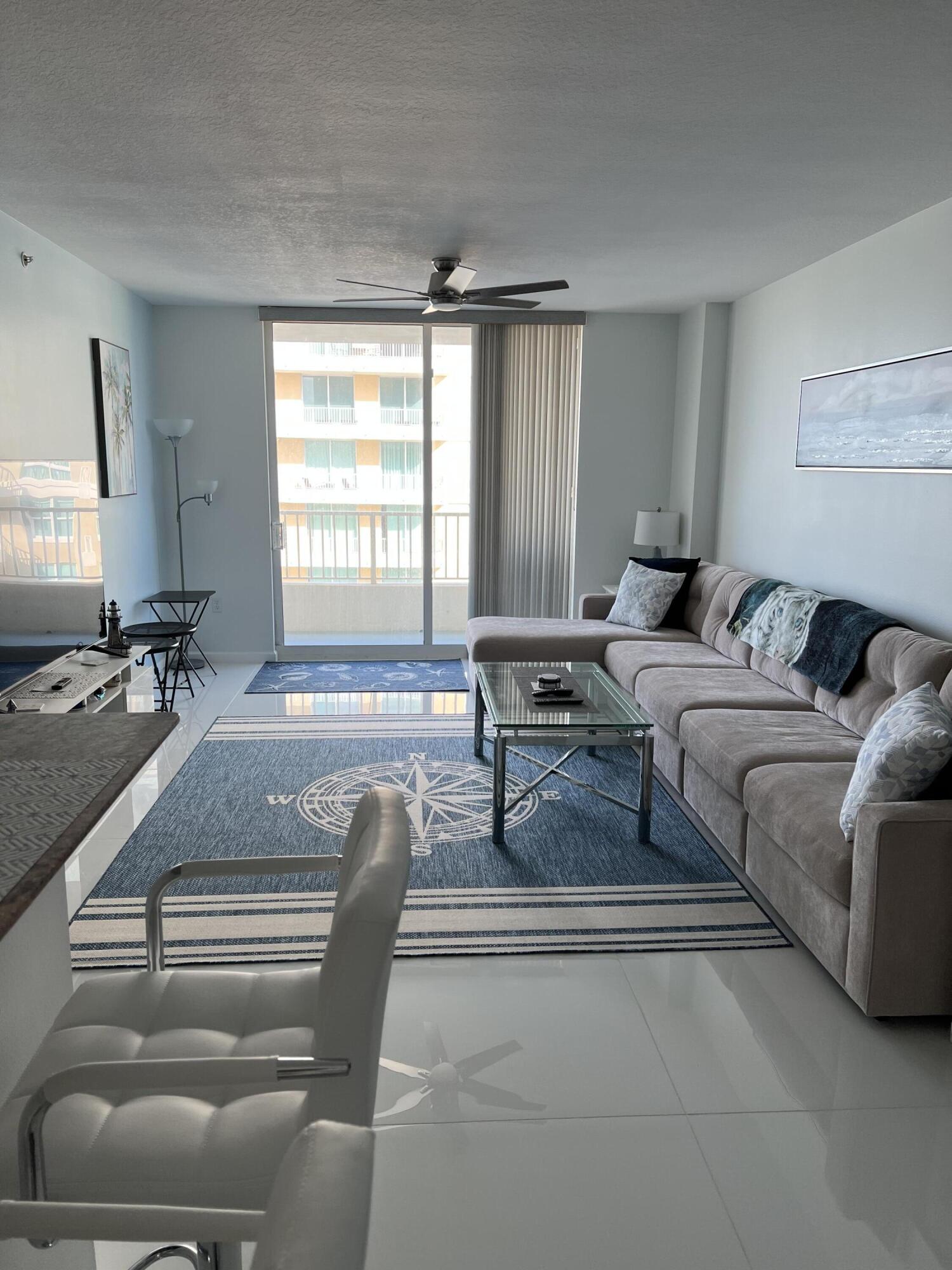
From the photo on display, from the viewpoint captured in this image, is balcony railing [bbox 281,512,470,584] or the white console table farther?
balcony railing [bbox 281,512,470,584]

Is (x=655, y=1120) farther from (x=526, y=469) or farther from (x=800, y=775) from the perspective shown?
(x=526, y=469)

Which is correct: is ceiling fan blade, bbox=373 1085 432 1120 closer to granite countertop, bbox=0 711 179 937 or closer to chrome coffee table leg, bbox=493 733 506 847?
granite countertop, bbox=0 711 179 937

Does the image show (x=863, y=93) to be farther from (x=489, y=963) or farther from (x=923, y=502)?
(x=489, y=963)

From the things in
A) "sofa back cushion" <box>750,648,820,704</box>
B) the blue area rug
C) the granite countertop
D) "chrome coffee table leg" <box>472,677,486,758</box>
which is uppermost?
the granite countertop

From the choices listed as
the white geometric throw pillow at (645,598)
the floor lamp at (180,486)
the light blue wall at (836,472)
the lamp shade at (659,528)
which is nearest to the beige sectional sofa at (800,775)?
the white geometric throw pillow at (645,598)

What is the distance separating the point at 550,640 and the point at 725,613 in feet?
3.41

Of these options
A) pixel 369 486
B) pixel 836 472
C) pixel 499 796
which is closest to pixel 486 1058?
pixel 499 796

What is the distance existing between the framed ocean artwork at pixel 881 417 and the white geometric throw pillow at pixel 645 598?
45.8 inches

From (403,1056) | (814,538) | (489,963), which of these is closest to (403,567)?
(814,538)

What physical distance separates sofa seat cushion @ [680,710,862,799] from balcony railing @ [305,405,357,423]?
385 cm

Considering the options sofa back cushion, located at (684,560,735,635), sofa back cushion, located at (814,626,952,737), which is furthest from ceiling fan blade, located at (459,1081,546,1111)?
sofa back cushion, located at (684,560,735,635)

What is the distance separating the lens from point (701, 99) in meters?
2.63

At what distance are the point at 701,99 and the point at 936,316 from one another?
166 centimetres

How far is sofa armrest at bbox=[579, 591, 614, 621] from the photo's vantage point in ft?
20.3
